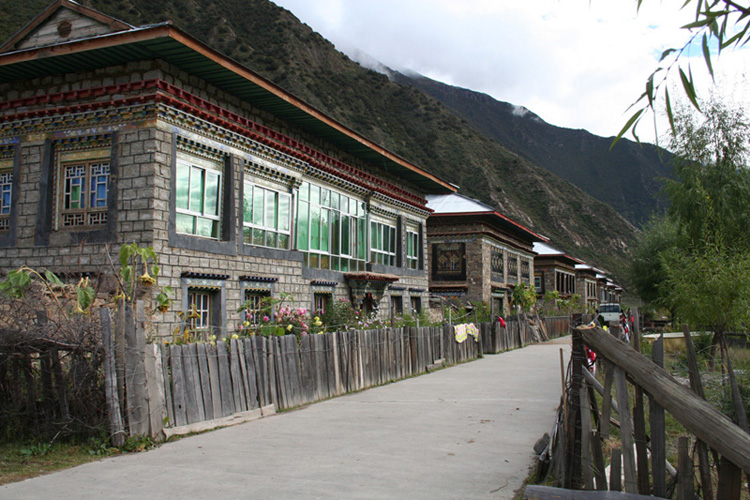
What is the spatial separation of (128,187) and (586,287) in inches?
2556

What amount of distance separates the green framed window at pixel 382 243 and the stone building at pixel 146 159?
24.9ft

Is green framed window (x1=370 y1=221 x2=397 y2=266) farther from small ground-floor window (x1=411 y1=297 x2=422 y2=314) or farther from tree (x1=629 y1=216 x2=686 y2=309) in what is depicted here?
tree (x1=629 y1=216 x2=686 y2=309)

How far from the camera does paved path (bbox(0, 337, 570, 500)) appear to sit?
6.26 metres

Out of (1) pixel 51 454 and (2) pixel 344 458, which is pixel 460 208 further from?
(1) pixel 51 454

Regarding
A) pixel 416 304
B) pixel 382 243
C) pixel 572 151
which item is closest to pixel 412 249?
pixel 416 304

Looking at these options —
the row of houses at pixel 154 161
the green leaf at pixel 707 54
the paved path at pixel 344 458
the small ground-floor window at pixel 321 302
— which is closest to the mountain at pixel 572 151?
the small ground-floor window at pixel 321 302

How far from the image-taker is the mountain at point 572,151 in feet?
441

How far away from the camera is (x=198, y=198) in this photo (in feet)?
51.7

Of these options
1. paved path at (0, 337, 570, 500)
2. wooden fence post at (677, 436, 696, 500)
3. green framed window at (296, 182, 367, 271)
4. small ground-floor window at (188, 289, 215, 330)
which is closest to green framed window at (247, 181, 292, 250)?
green framed window at (296, 182, 367, 271)

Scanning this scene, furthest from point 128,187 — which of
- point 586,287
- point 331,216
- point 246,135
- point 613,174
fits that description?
point 613,174

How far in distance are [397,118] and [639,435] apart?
289 feet

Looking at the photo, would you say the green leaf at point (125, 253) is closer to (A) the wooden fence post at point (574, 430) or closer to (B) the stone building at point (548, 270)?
(A) the wooden fence post at point (574, 430)

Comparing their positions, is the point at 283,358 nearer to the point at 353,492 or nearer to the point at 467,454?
the point at 467,454

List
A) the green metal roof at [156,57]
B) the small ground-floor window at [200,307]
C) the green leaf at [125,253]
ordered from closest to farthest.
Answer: the green leaf at [125,253]
the green metal roof at [156,57]
the small ground-floor window at [200,307]
